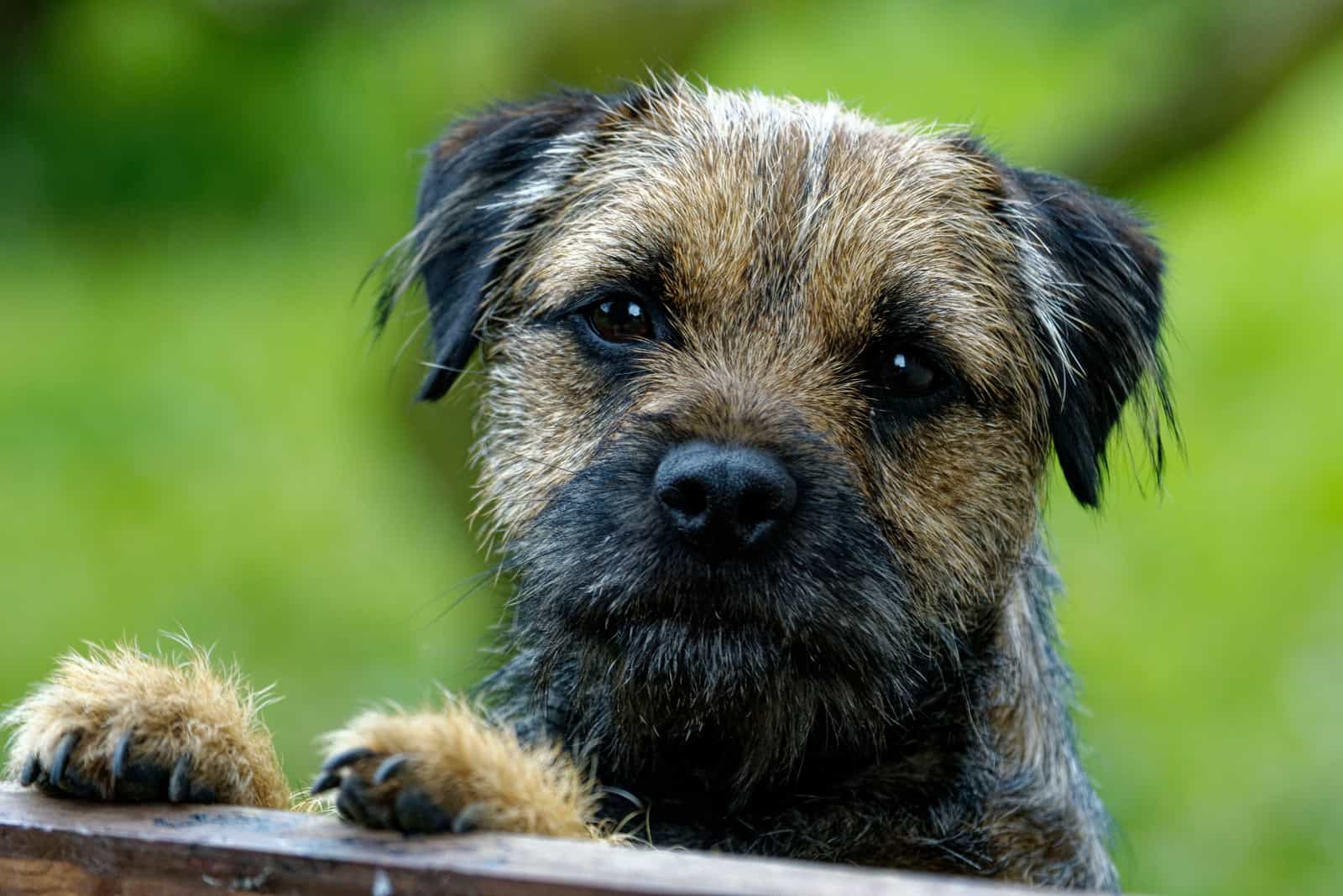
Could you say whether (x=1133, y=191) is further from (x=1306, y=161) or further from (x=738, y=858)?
(x=738, y=858)

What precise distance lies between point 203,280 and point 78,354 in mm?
1134

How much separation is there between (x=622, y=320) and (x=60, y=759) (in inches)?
61.1

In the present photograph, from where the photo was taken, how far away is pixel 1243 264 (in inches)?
361

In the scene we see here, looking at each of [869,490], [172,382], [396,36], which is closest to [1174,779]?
[869,490]

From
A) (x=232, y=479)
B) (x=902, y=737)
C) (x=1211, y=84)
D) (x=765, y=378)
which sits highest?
(x=1211, y=84)

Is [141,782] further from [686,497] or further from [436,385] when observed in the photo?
[436,385]

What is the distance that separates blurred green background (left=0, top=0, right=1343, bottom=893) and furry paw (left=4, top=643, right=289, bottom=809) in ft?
10.0

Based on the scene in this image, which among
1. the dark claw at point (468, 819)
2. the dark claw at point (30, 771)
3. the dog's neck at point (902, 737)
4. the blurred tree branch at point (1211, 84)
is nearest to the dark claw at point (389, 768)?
the dark claw at point (468, 819)

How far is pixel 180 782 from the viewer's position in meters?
2.42

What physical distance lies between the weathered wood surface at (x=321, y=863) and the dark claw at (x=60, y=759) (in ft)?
0.15

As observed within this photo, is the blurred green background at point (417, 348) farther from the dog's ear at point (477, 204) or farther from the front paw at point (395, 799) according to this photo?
the front paw at point (395, 799)

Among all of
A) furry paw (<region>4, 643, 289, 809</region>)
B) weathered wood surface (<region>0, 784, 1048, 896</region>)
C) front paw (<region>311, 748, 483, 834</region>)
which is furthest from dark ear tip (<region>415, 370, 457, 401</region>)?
front paw (<region>311, 748, 483, 834</region>)

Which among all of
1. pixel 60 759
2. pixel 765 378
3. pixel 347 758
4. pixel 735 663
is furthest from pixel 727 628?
pixel 60 759

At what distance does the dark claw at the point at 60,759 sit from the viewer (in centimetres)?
235
